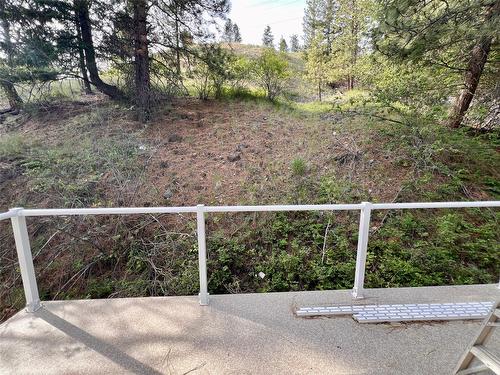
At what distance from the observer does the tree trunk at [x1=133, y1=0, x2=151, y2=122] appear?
627 cm

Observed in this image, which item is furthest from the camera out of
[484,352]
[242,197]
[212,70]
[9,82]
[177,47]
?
[212,70]

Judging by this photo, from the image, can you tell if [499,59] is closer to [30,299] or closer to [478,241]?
[478,241]

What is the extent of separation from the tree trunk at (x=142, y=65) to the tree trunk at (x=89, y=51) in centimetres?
84

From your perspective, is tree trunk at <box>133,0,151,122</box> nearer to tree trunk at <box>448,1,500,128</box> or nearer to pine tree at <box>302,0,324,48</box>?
Answer: tree trunk at <box>448,1,500,128</box>

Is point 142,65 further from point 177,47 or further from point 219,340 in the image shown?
point 219,340

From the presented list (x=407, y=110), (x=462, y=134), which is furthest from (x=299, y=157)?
(x=462, y=134)

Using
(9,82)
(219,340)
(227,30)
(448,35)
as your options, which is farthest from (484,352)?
(9,82)

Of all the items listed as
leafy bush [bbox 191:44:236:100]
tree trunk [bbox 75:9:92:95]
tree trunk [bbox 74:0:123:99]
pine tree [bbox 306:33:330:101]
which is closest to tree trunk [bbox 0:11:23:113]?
tree trunk [bbox 75:9:92:95]

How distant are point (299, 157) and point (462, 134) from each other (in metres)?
2.86

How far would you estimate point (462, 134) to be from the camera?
5031 mm

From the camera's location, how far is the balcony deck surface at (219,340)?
5.80ft

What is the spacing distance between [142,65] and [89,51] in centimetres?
116

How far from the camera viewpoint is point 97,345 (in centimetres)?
192

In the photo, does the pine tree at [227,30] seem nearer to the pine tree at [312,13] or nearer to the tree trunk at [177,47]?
the tree trunk at [177,47]
